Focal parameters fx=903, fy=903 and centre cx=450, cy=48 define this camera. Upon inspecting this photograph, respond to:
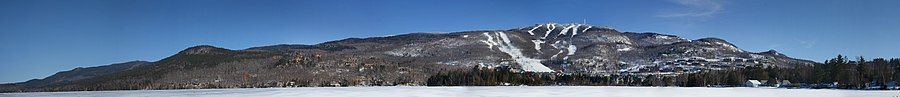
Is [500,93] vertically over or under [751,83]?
over

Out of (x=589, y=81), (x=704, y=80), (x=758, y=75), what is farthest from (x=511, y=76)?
(x=758, y=75)

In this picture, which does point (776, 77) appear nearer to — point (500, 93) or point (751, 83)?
point (751, 83)

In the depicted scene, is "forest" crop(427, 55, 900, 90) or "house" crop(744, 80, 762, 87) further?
"house" crop(744, 80, 762, 87)

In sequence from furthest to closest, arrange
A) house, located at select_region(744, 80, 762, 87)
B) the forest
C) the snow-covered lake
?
1. house, located at select_region(744, 80, 762, 87)
2. the forest
3. the snow-covered lake

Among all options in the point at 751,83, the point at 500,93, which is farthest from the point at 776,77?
the point at 500,93

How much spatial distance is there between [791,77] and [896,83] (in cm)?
4809

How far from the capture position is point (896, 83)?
124m

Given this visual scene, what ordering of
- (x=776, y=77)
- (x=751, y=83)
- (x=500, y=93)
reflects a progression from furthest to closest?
1. (x=776, y=77)
2. (x=751, y=83)
3. (x=500, y=93)

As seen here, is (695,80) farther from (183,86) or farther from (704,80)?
(183,86)

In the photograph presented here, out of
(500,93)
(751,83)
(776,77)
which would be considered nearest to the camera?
(500,93)

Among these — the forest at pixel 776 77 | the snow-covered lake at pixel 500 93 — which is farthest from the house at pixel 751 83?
the snow-covered lake at pixel 500 93

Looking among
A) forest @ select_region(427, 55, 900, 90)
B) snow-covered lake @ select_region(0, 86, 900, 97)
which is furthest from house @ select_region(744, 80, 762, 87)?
snow-covered lake @ select_region(0, 86, 900, 97)

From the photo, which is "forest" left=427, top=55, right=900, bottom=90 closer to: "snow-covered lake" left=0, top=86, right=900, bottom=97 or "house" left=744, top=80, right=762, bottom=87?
"house" left=744, top=80, right=762, bottom=87

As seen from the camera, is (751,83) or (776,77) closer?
(751,83)
